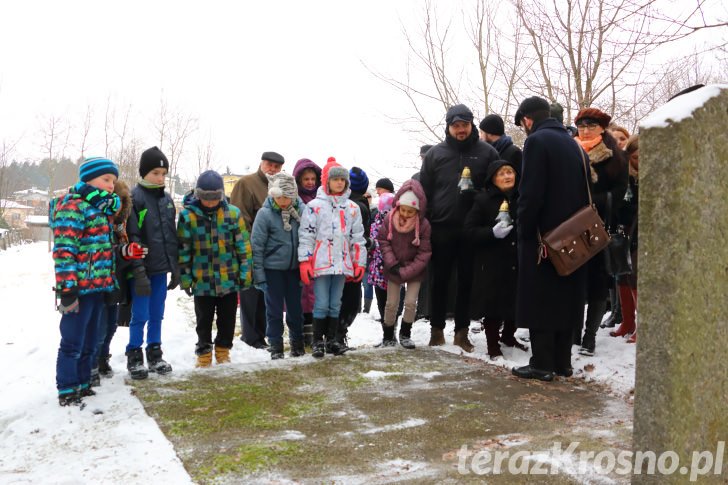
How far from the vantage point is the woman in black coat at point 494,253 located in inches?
207

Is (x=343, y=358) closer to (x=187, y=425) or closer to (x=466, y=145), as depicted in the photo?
(x=187, y=425)

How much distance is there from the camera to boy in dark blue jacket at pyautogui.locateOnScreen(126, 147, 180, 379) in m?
4.63

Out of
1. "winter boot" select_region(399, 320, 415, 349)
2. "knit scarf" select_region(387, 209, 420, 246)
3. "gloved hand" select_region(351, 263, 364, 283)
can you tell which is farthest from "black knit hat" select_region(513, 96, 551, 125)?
"winter boot" select_region(399, 320, 415, 349)

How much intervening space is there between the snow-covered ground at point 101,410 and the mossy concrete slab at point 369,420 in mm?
152

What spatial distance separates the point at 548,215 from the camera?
4.46m

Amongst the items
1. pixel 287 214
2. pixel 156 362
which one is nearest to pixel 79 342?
pixel 156 362

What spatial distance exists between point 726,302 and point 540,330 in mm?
2163

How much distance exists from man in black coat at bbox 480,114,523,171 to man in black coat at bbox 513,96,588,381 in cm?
129

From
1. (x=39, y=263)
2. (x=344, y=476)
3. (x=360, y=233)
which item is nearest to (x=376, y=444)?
(x=344, y=476)

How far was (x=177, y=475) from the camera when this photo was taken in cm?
264

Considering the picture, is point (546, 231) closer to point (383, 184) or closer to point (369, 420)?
point (369, 420)

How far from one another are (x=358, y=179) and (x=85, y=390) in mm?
3705

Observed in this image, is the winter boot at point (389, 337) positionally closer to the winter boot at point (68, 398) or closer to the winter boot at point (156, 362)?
the winter boot at point (156, 362)

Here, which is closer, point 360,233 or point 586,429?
point 586,429
